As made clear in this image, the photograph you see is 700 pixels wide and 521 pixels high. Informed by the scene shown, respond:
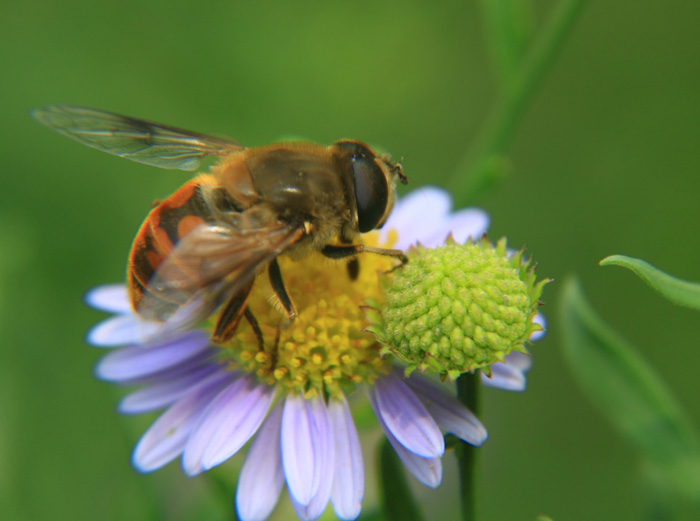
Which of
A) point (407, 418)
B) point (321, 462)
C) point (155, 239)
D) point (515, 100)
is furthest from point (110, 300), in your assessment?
point (515, 100)

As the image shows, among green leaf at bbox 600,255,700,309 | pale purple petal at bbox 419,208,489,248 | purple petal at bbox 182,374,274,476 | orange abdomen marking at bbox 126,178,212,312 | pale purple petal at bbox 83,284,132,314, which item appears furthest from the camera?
pale purple petal at bbox 419,208,489,248

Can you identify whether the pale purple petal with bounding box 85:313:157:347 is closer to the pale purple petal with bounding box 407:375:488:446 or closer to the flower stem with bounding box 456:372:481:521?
the pale purple petal with bounding box 407:375:488:446

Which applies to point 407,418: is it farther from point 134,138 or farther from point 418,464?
point 134,138

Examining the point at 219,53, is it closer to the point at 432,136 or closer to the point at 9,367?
the point at 432,136

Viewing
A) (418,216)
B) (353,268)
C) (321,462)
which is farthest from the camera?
(418,216)

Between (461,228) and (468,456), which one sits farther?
(461,228)

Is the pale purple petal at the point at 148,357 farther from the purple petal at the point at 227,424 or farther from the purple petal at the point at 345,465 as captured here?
the purple petal at the point at 345,465

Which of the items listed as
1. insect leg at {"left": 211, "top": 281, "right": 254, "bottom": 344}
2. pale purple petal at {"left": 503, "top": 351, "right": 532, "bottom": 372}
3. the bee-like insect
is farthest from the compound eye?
pale purple petal at {"left": 503, "top": 351, "right": 532, "bottom": 372}
